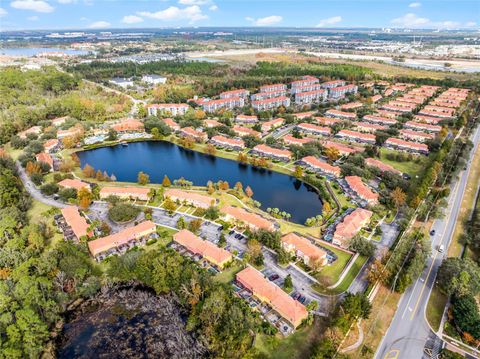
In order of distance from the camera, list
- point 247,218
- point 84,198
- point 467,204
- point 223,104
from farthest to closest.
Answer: point 223,104 → point 467,204 → point 84,198 → point 247,218

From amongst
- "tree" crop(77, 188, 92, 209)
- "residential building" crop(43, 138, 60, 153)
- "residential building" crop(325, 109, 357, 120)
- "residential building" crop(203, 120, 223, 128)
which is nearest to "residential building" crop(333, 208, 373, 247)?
"tree" crop(77, 188, 92, 209)

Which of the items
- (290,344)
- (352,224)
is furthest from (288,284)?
(352,224)

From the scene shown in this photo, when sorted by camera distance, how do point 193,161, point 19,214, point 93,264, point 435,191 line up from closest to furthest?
1. point 93,264
2. point 19,214
3. point 435,191
4. point 193,161

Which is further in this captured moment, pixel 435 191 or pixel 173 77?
pixel 173 77

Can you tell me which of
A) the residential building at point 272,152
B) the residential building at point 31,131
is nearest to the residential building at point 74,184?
the residential building at point 31,131

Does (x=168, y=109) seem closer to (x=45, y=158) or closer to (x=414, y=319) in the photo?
(x=45, y=158)

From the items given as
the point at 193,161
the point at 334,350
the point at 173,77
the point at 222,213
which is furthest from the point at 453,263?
the point at 173,77

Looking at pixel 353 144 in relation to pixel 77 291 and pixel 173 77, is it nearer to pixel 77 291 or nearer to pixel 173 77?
pixel 77 291
